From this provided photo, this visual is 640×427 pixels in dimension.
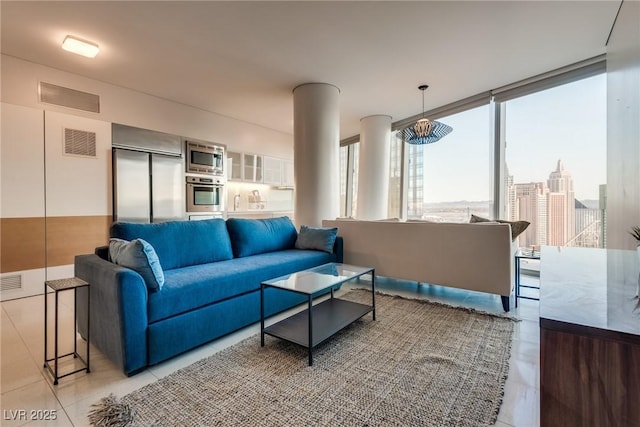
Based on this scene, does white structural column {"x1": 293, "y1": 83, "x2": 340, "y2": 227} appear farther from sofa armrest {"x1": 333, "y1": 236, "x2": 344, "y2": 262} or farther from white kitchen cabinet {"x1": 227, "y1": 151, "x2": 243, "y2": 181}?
white kitchen cabinet {"x1": 227, "y1": 151, "x2": 243, "y2": 181}

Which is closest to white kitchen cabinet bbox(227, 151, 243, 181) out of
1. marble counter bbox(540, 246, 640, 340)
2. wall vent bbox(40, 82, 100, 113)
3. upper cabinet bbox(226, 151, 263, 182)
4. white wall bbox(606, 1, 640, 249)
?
upper cabinet bbox(226, 151, 263, 182)

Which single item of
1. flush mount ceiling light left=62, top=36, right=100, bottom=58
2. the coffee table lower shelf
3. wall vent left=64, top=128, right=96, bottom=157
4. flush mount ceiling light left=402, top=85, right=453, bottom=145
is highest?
flush mount ceiling light left=62, top=36, right=100, bottom=58

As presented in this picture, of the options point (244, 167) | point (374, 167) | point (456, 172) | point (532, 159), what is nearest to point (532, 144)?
point (532, 159)

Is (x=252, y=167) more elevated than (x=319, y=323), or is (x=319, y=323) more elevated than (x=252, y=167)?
(x=252, y=167)

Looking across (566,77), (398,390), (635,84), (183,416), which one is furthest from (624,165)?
(183,416)

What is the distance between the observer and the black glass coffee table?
71.3 inches

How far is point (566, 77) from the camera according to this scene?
3.55m

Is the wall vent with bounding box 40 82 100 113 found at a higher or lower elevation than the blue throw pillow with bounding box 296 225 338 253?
higher

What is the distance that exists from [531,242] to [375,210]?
252 cm

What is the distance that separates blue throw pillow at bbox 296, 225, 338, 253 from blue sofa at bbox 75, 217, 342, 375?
9.7 inches

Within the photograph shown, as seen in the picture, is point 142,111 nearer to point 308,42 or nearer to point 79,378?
point 308,42

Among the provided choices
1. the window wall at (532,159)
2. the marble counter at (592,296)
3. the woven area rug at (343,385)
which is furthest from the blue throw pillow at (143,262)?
the window wall at (532,159)

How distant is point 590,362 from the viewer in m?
0.65

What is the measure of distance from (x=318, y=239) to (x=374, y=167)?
9.08 feet
